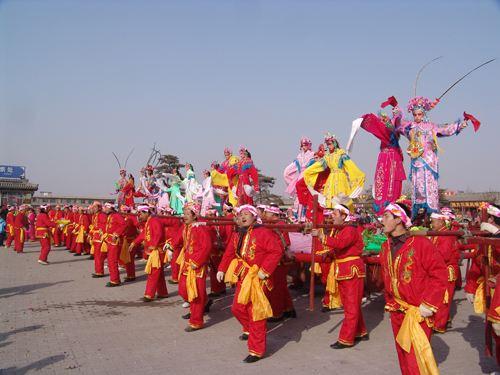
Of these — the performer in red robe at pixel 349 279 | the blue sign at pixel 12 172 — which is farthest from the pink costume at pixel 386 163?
the blue sign at pixel 12 172

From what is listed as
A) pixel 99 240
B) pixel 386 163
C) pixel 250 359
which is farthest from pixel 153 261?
pixel 386 163

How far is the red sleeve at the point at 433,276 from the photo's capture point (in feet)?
12.5

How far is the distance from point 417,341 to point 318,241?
357 centimetres

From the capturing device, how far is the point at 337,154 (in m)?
9.60

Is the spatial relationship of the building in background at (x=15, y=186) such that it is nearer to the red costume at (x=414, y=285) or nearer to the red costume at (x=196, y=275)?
the red costume at (x=196, y=275)

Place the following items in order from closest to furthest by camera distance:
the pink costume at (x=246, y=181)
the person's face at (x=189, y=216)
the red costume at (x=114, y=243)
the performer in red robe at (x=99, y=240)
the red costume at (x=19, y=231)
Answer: the person's face at (x=189, y=216)
the red costume at (x=114, y=243)
the performer in red robe at (x=99, y=240)
the pink costume at (x=246, y=181)
the red costume at (x=19, y=231)

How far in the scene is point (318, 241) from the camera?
7340 mm

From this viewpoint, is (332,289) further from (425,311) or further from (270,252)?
(425,311)

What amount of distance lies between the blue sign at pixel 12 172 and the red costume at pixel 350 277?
134ft

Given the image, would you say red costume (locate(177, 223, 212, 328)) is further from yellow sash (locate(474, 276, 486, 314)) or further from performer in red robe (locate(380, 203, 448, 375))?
yellow sash (locate(474, 276, 486, 314))

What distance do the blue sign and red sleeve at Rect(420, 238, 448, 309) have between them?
43.0 metres

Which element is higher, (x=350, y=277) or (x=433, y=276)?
(x=433, y=276)

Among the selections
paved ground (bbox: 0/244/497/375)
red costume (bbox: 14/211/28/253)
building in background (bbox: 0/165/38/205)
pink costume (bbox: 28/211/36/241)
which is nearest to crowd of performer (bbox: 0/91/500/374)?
paved ground (bbox: 0/244/497/375)

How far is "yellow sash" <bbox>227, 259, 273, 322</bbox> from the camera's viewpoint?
556 centimetres
